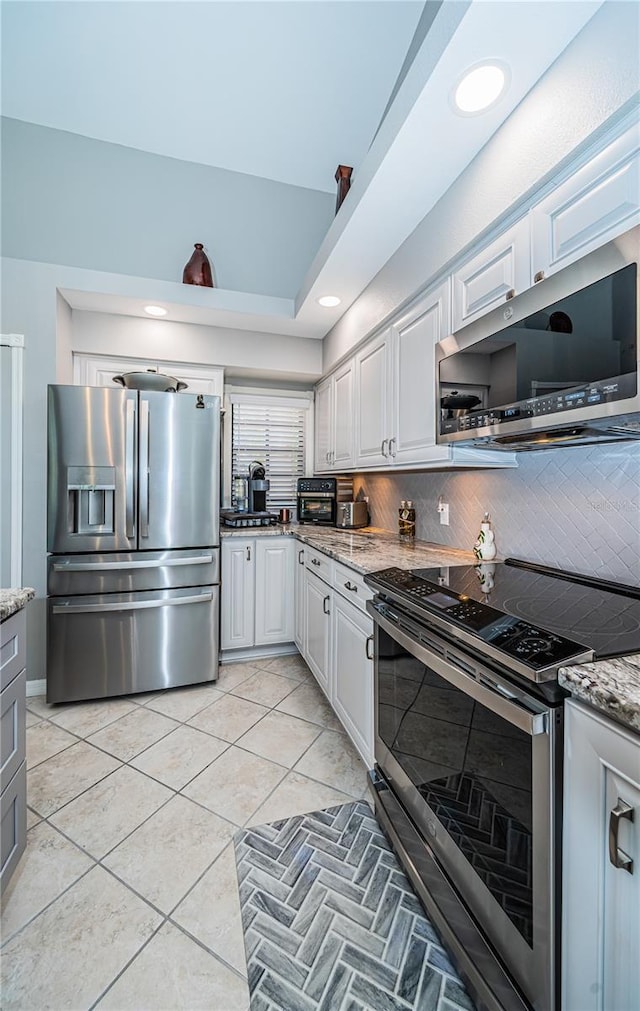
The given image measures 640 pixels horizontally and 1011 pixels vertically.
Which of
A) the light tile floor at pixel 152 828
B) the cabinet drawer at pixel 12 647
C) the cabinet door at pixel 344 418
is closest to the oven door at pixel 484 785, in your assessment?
the light tile floor at pixel 152 828

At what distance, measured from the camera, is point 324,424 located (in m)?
3.50

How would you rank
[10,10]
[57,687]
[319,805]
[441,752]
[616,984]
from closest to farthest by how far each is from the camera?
[616,984] < [441,752] < [319,805] < [10,10] < [57,687]

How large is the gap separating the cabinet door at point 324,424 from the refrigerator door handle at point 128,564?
1.26 meters

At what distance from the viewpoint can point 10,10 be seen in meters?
1.96

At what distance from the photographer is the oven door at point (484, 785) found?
2.65ft

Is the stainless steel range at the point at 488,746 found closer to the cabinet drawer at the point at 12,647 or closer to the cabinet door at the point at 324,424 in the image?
the cabinet drawer at the point at 12,647

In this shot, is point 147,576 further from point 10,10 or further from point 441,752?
point 10,10

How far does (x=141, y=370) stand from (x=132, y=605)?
5.62ft

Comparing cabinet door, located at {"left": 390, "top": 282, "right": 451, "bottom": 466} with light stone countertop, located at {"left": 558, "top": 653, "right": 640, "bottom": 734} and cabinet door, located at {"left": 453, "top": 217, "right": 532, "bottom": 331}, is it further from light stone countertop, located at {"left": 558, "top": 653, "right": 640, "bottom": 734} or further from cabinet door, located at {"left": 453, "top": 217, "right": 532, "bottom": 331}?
light stone countertop, located at {"left": 558, "top": 653, "right": 640, "bottom": 734}

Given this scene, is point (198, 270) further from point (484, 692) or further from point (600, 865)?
point (600, 865)

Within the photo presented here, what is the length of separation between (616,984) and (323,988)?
0.77m

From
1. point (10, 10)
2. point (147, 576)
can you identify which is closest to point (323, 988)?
point (147, 576)

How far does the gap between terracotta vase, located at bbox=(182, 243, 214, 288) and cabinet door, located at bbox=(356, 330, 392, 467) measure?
1157mm

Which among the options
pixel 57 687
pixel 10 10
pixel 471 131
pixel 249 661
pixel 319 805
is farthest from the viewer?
pixel 249 661
